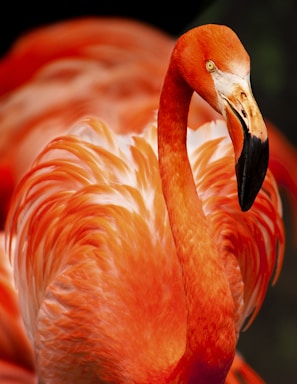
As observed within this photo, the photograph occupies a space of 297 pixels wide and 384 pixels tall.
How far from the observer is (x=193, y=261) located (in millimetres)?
1755

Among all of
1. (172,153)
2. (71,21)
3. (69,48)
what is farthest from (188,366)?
(71,21)

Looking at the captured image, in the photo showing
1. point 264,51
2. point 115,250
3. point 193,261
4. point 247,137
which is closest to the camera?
point 247,137

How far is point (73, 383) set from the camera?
2.11 metres

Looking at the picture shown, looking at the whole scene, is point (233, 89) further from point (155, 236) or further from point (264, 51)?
point (264, 51)

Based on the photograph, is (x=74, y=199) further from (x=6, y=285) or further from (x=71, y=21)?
(x=71, y=21)

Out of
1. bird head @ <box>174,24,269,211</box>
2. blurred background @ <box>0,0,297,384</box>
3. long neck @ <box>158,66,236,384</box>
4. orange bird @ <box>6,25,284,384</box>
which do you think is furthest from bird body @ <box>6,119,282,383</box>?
blurred background @ <box>0,0,297,384</box>

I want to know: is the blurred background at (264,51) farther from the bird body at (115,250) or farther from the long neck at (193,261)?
the long neck at (193,261)

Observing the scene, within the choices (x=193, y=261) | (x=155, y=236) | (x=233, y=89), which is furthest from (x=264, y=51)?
(x=233, y=89)

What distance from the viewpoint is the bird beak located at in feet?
5.01

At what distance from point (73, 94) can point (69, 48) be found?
0.19 m

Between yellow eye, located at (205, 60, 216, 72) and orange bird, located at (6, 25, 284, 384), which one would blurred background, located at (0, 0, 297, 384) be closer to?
orange bird, located at (6, 25, 284, 384)

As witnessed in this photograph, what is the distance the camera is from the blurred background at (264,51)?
11.1ft

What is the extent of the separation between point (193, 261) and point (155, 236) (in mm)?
294

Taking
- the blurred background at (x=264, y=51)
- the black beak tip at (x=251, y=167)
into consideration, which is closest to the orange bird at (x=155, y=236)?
the black beak tip at (x=251, y=167)
